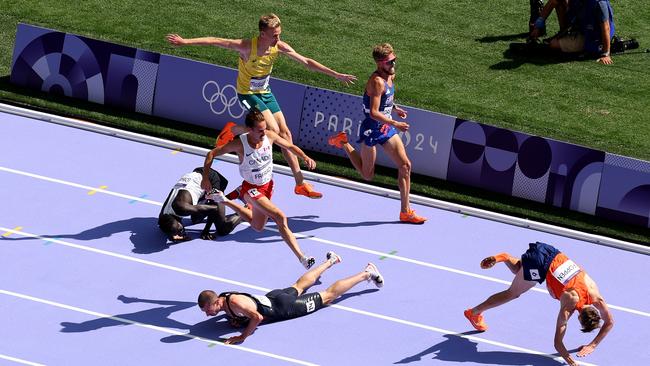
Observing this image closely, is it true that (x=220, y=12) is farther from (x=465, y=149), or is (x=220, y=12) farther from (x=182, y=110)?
(x=465, y=149)

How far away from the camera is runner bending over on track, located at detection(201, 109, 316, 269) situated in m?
14.1

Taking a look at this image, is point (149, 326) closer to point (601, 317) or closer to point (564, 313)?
point (564, 313)

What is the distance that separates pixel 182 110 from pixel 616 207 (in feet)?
23.8

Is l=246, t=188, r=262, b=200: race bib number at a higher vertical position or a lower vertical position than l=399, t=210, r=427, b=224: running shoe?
higher

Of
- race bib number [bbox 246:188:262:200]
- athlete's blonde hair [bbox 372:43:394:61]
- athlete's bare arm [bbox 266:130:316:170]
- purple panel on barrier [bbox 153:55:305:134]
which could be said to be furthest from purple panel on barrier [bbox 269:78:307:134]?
race bib number [bbox 246:188:262:200]

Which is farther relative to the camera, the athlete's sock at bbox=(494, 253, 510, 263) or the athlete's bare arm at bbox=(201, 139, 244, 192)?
the athlete's bare arm at bbox=(201, 139, 244, 192)

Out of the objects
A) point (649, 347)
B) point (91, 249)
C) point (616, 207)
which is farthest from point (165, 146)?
point (649, 347)

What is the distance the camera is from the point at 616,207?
55.5 ft

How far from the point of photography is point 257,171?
14.4 metres

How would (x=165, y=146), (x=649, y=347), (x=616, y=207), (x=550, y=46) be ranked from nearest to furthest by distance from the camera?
(x=649, y=347) → (x=616, y=207) → (x=165, y=146) → (x=550, y=46)

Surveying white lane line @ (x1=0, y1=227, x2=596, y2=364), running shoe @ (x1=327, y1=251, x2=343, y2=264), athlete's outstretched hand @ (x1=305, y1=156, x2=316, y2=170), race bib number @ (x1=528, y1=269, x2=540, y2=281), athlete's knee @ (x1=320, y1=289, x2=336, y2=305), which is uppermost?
athlete's outstretched hand @ (x1=305, y1=156, x2=316, y2=170)

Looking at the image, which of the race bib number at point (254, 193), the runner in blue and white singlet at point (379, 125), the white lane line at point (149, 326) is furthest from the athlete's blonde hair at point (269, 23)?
the white lane line at point (149, 326)

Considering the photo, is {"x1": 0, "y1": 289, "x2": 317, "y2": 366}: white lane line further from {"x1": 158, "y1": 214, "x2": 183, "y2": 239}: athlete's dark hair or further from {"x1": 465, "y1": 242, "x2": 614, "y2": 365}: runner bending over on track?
{"x1": 465, "y1": 242, "x2": 614, "y2": 365}: runner bending over on track

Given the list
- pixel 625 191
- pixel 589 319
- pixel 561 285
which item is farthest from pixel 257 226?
pixel 625 191
